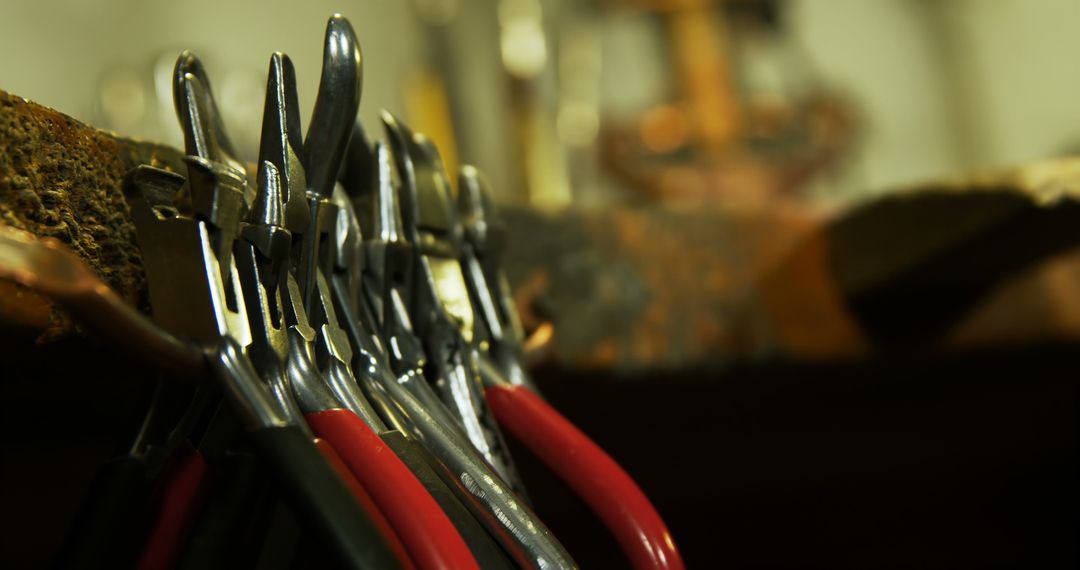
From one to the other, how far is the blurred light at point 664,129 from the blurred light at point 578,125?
0.43 ft

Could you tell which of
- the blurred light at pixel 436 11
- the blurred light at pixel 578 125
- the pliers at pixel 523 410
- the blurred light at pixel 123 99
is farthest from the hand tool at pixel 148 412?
the blurred light at pixel 578 125

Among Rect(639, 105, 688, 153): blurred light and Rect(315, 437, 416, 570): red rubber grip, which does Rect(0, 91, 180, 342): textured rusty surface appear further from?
Rect(639, 105, 688, 153): blurred light

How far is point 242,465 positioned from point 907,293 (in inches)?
18.3

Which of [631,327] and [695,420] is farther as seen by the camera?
[695,420]

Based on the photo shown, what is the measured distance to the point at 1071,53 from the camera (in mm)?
1766

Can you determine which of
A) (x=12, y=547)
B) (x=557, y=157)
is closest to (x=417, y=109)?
(x=557, y=157)

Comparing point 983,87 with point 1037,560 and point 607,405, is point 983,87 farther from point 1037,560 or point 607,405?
point 607,405

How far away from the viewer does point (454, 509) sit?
26 centimetres

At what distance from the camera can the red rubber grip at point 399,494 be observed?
0.23m

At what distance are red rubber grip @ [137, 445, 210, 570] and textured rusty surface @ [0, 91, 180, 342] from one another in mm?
54

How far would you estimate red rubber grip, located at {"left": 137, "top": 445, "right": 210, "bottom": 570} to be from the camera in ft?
0.86

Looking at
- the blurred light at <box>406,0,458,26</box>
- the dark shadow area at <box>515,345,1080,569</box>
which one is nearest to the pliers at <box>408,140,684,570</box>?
the dark shadow area at <box>515,345,1080,569</box>

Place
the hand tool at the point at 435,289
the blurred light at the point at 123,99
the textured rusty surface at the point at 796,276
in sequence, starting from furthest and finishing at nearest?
the blurred light at the point at 123,99 < the textured rusty surface at the point at 796,276 < the hand tool at the point at 435,289

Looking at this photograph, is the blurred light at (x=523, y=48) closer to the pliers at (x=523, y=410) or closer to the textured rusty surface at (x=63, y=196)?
the pliers at (x=523, y=410)
